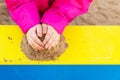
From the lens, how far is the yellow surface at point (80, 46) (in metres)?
0.63

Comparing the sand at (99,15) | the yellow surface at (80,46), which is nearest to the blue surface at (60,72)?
the yellow surface at (80,46)

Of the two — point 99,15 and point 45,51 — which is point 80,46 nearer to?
point 45,51

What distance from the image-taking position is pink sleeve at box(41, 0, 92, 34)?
0.58 meters

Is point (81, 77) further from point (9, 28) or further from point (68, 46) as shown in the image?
point (9, 28)

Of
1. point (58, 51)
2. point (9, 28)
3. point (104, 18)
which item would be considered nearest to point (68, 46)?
point (58, 51)

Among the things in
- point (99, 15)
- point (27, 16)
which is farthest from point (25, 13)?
point (99, 15)

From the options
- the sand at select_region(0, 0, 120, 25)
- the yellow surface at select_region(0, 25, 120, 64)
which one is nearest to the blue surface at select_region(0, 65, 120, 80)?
the yellow surface at select_region(0, 25, 120, 64)

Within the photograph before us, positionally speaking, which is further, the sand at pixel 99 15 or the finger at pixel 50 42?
the sand at pixel 99 15

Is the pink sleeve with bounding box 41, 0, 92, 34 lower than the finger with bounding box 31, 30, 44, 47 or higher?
higher

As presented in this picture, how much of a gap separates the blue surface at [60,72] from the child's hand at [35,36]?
0.06 metres

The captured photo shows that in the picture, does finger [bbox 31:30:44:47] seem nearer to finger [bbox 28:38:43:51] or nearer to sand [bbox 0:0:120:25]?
finger [bbox 28:38:43:51]

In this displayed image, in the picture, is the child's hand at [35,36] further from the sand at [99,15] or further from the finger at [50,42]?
the sand at [99,15]

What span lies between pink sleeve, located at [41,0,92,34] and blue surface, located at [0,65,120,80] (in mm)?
90

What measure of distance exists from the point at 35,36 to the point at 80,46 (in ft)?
0.37
